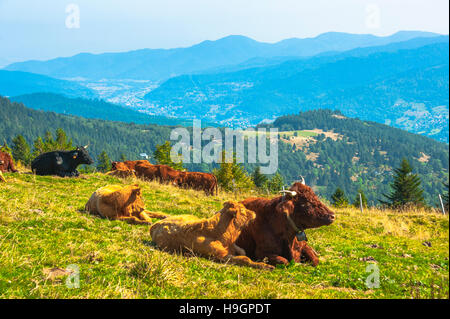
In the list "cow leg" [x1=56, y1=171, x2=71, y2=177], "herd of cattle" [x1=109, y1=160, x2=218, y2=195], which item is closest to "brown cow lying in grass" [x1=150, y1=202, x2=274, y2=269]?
"cow leg" [x1=56, y1=171, x2=71, y2=177]

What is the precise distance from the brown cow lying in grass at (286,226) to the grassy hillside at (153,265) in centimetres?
55

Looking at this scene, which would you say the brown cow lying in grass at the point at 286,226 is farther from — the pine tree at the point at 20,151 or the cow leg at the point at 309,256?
the pine tree at the point at 20,151

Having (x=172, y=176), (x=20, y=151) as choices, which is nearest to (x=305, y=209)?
(x=172, y=176)

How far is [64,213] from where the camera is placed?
11.7 metres

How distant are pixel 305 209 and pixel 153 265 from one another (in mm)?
4359

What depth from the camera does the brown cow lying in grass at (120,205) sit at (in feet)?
40.8

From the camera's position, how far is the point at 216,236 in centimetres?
902

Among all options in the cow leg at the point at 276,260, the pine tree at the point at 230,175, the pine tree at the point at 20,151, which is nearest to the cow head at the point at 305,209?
the cow leg at the point at 276,260

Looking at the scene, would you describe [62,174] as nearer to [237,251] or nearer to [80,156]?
[80,156]

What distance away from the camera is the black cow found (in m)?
22.1

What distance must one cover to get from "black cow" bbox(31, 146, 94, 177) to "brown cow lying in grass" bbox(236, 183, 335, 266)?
1580cm

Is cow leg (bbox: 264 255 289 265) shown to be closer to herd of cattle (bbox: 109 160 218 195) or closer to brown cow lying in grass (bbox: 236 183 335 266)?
brown cow lying in grass (bbox: 236 183 335 266)
